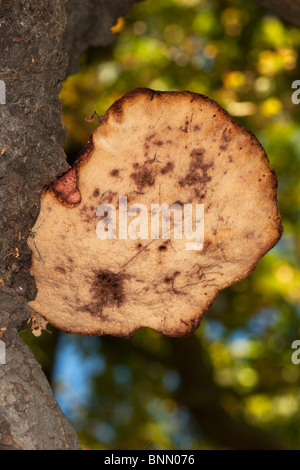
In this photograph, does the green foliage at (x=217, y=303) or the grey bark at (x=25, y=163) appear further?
the green foliage at (x=217, y=303)

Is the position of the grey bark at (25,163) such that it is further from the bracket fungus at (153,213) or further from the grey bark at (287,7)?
the grey bark at (287,7)

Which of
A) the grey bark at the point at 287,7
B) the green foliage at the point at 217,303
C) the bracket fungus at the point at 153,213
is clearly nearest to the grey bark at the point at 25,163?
the bracket fungus at the point at 153,213

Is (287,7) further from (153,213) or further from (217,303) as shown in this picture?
(217,303)

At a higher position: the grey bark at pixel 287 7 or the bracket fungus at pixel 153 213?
the grey bark at pixel 287 7

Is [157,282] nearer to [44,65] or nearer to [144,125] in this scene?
[144,125]

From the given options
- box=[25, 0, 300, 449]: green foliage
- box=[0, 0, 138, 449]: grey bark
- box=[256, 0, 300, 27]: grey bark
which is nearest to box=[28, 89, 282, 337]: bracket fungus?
box=[0, 0, 138, 449]: grey bark

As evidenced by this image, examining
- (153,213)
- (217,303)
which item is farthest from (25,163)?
(217,303)
